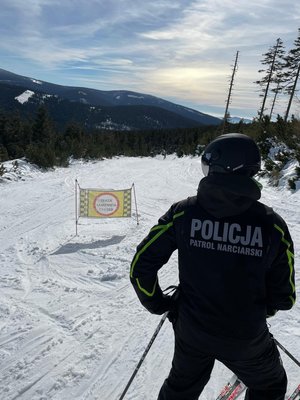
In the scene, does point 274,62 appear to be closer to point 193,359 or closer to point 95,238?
point 95,238

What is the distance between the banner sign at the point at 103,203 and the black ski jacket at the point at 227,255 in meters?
7.32

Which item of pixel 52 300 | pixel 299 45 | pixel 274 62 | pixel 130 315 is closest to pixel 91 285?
pixel 52 300

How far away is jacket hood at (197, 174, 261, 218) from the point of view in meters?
1.94

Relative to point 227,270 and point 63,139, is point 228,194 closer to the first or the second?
point 227,270

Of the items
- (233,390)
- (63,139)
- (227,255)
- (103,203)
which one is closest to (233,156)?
(227,255)

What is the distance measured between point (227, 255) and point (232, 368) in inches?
29.9

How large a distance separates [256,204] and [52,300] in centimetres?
433

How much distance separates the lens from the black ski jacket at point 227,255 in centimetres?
198

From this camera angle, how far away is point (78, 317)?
503 centimetres

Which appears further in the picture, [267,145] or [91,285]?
[267,145]

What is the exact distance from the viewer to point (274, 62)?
38.4 meters

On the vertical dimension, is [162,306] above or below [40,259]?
above

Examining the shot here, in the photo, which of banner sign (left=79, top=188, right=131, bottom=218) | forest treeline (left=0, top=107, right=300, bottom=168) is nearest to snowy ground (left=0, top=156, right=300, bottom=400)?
banner sign (left=79, top=188, right=131, bottom=218)

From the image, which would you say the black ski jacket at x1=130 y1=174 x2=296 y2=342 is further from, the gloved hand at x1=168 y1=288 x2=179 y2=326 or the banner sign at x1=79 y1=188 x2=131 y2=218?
the banner sign at x1=79 y1=188 x2=131 y2=218
